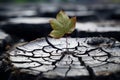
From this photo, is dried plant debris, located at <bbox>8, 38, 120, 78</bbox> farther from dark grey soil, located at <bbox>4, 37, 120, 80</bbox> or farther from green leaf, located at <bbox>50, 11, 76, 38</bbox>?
green leaf, located at <bbox>50, 11, 76, 38</bbox>

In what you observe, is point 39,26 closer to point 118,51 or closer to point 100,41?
point 100,41

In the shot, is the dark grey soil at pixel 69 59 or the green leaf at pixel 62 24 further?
the green leaf at pixel 62 24

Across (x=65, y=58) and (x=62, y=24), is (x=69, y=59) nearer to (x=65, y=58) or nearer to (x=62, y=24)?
(x=65, y=58)

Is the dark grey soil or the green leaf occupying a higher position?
the green leaf

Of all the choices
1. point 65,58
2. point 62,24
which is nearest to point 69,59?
point 65,58

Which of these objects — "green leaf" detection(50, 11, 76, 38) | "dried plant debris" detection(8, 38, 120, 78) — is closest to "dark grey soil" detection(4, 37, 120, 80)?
"dried plant debris" detection(8, 38, 120, 78)

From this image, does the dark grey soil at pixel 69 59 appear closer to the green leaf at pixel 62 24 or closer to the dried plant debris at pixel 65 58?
the dried plant debris at pixel 65 58

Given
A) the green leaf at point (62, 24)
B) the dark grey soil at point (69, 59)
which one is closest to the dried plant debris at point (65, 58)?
the dark grey soil at point (69, 59)

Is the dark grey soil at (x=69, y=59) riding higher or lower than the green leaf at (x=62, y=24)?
lower
